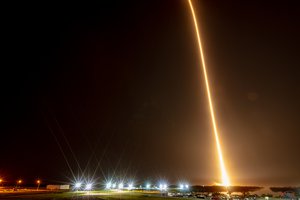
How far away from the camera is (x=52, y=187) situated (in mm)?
120125
